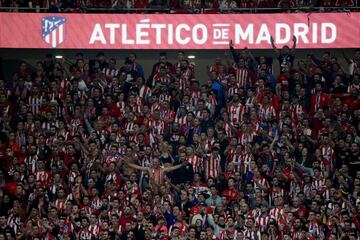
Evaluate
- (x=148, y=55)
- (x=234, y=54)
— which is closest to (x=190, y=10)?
(x=234, y=54)

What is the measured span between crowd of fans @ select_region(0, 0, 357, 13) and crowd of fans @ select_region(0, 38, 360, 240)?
120 cm

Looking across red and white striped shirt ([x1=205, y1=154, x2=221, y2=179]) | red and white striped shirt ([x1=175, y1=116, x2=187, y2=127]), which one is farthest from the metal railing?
red and white striped shirt ([x1=205, y1=154, x2=221, y2=179])

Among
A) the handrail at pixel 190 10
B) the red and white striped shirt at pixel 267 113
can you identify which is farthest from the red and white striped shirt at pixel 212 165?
the handrail at pixel 190 10

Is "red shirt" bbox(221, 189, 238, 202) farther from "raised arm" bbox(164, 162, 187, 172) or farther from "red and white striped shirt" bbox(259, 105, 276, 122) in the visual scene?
"red and white striped shirt" bbox(259, 105, 276, 122)

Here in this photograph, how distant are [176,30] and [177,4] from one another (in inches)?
28.8

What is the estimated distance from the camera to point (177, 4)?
26.7 metres

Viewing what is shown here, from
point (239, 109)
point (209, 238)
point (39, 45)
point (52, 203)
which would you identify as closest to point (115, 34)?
point (39, 45)

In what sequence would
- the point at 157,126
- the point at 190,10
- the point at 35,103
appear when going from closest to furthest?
the point at 157,126 < the point at 35,103 < the point at 190,10

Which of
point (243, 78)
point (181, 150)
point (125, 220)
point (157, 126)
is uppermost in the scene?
point (243, 78)

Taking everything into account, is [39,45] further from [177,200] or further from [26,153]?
[177,200]

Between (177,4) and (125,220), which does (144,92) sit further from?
(125,220)

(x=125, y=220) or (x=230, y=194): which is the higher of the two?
(x=230, y=194)

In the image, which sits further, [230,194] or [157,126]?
[157,126]

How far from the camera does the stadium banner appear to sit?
26.0m
